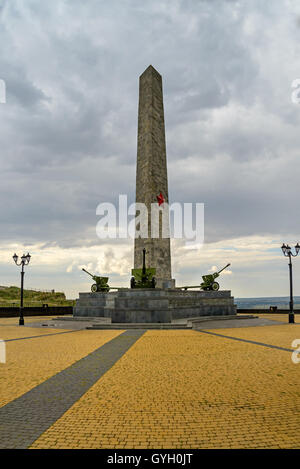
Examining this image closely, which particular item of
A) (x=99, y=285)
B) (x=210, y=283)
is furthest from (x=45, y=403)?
(x=210, y=283)

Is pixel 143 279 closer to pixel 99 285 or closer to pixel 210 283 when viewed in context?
pixel 99 285

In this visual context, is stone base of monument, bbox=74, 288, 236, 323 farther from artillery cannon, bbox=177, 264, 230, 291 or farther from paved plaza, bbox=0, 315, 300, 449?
paved plaza, bbox=0, 315, 300, 449

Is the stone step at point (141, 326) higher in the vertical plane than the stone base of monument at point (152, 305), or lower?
lower

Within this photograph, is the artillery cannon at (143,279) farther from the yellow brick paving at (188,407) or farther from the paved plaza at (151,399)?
the yellow brick paving at (188,407)

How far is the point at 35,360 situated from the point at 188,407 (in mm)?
5122

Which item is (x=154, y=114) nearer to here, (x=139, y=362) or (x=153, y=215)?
(x=153, y=215)

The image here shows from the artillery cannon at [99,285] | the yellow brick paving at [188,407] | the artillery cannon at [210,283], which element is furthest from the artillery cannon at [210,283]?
the yellow brick paving at [188,407]

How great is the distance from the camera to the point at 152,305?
58.3 ft

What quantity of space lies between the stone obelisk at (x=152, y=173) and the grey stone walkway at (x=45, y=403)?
21.2 metres

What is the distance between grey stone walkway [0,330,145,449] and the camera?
3793 millimetres

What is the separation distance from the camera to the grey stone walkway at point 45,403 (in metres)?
3.79
